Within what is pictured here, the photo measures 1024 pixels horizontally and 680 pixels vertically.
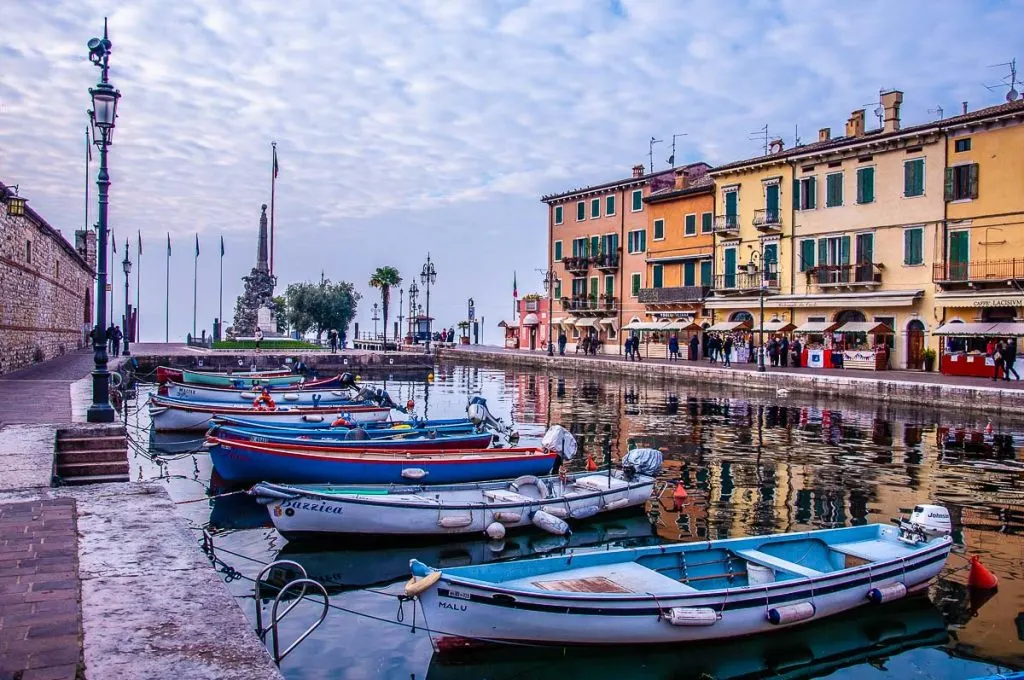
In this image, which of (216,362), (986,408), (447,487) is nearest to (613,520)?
(447,487)

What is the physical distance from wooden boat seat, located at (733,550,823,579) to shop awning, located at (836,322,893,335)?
34860 millimetres

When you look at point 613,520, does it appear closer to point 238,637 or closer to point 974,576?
point 974,576

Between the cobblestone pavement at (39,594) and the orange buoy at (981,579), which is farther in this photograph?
the orange buoy at (981,579)

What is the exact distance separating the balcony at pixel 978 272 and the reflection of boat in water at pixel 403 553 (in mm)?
30822

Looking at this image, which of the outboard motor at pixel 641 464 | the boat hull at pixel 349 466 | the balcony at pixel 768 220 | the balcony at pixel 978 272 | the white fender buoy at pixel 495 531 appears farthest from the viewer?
the balcony at pixel 768 220

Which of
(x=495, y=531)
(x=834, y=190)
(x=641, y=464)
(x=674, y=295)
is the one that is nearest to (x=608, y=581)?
(x=495, y=531)

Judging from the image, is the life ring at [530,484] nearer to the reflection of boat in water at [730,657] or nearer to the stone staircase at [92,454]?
the reflection of boat in water at [730,657]

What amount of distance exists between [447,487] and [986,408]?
23.4 meters

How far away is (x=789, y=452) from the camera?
70.1 ft

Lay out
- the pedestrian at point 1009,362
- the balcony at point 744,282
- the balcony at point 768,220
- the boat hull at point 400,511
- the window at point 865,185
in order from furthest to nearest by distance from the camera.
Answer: the balcony at point 744,282 → the balcony at point 768,220 → the window at point 865,185 → the pedestrian at point 1009,362 → the boat hull at point 400,511

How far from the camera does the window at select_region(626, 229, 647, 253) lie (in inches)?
2359

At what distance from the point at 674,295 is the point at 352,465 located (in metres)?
42.9

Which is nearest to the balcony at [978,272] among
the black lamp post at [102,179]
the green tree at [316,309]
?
the black lamp post at [102,179]

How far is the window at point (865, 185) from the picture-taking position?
4309 centimetres
